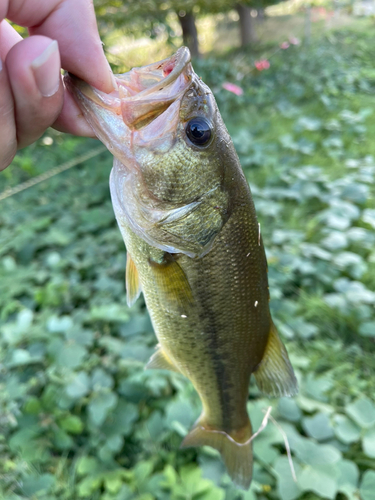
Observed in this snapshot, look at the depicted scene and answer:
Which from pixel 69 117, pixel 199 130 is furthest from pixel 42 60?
pixel 199 130

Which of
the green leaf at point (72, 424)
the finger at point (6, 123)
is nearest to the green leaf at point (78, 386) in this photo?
the green leaf at point (72, 424)

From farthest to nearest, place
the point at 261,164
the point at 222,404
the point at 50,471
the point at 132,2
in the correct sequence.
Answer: the point at 132,2, the point at 261,164, the point at 50,471, the point at 222,404

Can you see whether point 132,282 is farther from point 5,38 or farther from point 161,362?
point 5,38

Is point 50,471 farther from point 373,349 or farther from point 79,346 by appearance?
point 373,349

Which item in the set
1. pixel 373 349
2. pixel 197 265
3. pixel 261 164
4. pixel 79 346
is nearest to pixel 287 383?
pixel 197 265

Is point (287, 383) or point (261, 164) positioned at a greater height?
point (287, 383)

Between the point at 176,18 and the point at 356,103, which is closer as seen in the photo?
the point at 356,103

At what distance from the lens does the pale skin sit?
734mm

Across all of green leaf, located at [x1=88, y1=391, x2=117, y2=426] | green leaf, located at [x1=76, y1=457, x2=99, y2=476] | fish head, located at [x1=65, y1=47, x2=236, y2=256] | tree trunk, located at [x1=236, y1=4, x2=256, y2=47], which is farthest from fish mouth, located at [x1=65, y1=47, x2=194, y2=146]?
tree trunk, located at [x1=236, y1=4, x2=256, y2=47]

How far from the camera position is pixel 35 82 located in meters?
0.78

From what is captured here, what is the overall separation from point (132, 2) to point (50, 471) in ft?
19.5

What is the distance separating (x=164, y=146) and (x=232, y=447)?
1275 mm

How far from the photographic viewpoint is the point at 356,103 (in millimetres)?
6121

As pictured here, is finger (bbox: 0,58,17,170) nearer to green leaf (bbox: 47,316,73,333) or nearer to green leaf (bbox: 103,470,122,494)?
green leaf (bbox: 47,316,73,333)
